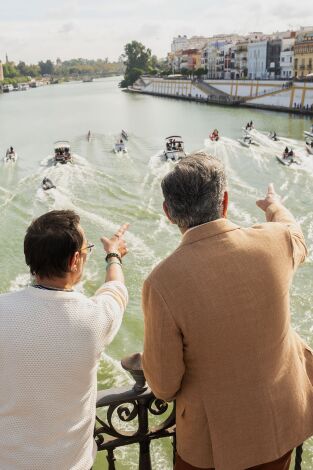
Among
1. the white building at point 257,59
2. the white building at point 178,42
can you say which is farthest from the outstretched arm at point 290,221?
the white building at point 178,42

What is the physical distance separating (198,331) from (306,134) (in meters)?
28.0

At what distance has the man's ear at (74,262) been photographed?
4.52 feet

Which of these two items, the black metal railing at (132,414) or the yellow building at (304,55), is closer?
the black metal railing at (132,414)

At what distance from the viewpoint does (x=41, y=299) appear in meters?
1.29

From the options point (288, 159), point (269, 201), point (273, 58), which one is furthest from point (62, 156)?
point (273, 58)

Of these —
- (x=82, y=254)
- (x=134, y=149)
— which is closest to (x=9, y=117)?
(x=134, y=149)

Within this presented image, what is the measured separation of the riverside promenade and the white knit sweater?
140ft

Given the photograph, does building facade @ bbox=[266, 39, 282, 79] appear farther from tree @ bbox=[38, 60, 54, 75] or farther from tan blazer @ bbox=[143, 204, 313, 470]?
tree @ bbox=[38, 60, 54, 75]

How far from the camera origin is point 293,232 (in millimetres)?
1552

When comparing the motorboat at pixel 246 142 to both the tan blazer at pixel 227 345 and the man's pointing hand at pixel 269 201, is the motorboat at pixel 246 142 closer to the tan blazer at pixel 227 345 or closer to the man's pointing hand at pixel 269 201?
the man's pointing hand at pixel 269 201

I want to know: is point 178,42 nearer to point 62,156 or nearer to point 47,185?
point 62,156

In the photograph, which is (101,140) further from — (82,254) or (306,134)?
(82,254)

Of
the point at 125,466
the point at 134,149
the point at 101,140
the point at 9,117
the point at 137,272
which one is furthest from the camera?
the point at 9,117

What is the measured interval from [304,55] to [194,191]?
187ft
